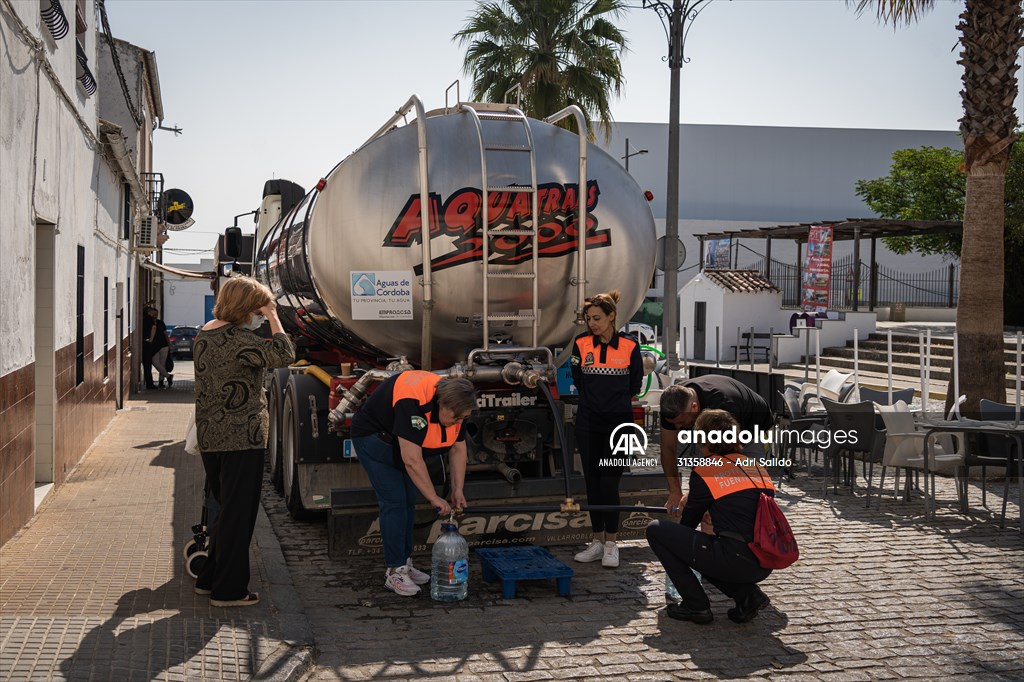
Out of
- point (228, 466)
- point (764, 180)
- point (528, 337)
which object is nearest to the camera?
point (228, 466)

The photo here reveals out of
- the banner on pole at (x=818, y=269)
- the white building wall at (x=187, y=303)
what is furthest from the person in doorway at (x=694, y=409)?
the white building wall at (x=187, y=303)

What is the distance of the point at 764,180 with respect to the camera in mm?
63062

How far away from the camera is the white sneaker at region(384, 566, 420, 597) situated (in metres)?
6.28

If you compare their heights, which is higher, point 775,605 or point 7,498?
point 7,498

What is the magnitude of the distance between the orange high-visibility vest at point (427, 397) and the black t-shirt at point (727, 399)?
1523 mm

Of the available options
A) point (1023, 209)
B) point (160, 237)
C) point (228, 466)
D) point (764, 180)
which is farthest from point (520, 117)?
point (764, 180)

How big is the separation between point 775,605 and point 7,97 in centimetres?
628

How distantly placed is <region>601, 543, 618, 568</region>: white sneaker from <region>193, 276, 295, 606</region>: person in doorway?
248cm

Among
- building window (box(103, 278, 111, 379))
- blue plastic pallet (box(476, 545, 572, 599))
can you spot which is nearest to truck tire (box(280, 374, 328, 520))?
blue plastic pallet (box(476, 545, 572, 599))

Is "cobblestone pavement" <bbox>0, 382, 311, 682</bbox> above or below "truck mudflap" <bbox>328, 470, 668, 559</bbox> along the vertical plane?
below

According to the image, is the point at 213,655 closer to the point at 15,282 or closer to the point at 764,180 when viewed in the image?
the point at 15,282

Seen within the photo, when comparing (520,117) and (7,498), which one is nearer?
(7,498)

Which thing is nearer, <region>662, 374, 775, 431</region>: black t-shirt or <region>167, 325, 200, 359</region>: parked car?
<region>662, 374, 775, 431</region>: black t-shirt

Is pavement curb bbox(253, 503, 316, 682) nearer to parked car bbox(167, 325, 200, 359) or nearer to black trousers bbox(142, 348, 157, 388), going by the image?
black trousers bbox(142, 348, 157, 388)
